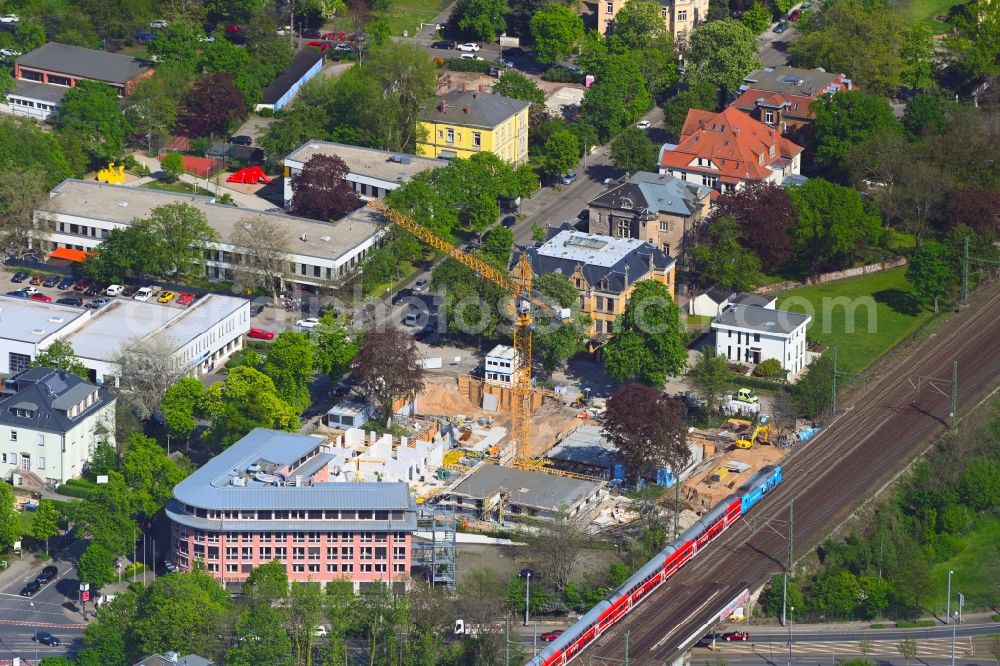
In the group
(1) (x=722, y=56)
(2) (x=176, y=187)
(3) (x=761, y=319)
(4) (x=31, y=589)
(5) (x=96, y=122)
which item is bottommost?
(4) (x=31, y=589)

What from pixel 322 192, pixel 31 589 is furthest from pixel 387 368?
pixel 322 192

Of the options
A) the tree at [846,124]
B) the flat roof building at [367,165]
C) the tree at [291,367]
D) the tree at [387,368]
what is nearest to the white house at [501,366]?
the tree at [387,368]

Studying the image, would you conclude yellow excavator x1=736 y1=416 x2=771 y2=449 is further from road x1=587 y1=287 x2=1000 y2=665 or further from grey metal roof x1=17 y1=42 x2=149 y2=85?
grey metal roof x1=17 y1=42 x2=149 y2=85

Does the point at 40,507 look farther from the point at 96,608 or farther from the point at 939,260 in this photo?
the point at 939,260

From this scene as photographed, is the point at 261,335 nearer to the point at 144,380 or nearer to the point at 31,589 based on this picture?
the point at 144,380

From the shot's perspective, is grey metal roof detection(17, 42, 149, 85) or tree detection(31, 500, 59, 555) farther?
grey metal roof detection(17, 42, 149, 85)

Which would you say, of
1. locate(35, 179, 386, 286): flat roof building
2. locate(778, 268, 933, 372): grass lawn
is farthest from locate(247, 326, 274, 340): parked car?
locate(778, 268, 933, 372): grass lawn
